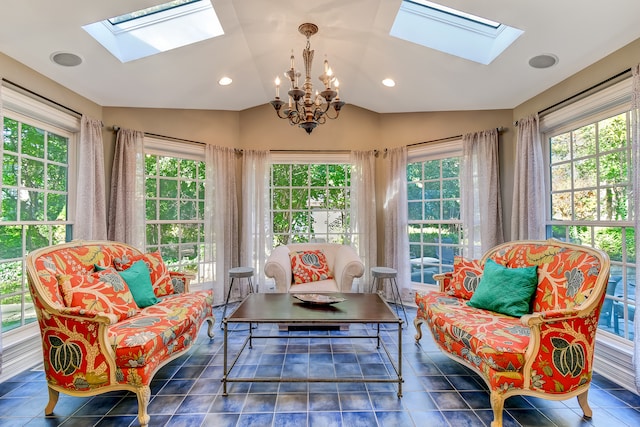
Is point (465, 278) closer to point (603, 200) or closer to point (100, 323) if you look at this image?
point (603, 200)

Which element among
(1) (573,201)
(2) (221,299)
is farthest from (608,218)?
(2) (221,299)

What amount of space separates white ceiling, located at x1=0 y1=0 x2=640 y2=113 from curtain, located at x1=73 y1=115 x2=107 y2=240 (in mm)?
441

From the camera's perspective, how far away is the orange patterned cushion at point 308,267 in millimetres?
3640

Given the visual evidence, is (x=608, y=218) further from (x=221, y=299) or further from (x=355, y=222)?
(x=221, y=299)

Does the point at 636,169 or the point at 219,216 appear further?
the point at 219,216

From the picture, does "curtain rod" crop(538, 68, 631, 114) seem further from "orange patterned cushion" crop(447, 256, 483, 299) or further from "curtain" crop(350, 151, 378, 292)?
"curtain" crop(350, 151, 378, 292)

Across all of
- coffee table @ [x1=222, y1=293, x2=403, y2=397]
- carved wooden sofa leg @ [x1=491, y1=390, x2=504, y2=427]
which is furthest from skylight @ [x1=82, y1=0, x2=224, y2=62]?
carved wooden sofa leg @ [x1=491, y1=390, x2=504, y2=427]

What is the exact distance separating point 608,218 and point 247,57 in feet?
11.9

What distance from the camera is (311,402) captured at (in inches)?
79.8

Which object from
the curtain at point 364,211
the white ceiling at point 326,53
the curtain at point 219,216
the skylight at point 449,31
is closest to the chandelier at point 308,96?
the white ceiling at point 326,53

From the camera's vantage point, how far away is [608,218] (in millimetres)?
2590

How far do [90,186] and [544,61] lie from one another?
4352 mm

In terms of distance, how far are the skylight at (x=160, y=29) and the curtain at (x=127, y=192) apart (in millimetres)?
1043

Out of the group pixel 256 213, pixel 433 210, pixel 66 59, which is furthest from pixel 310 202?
pixel 66 59
